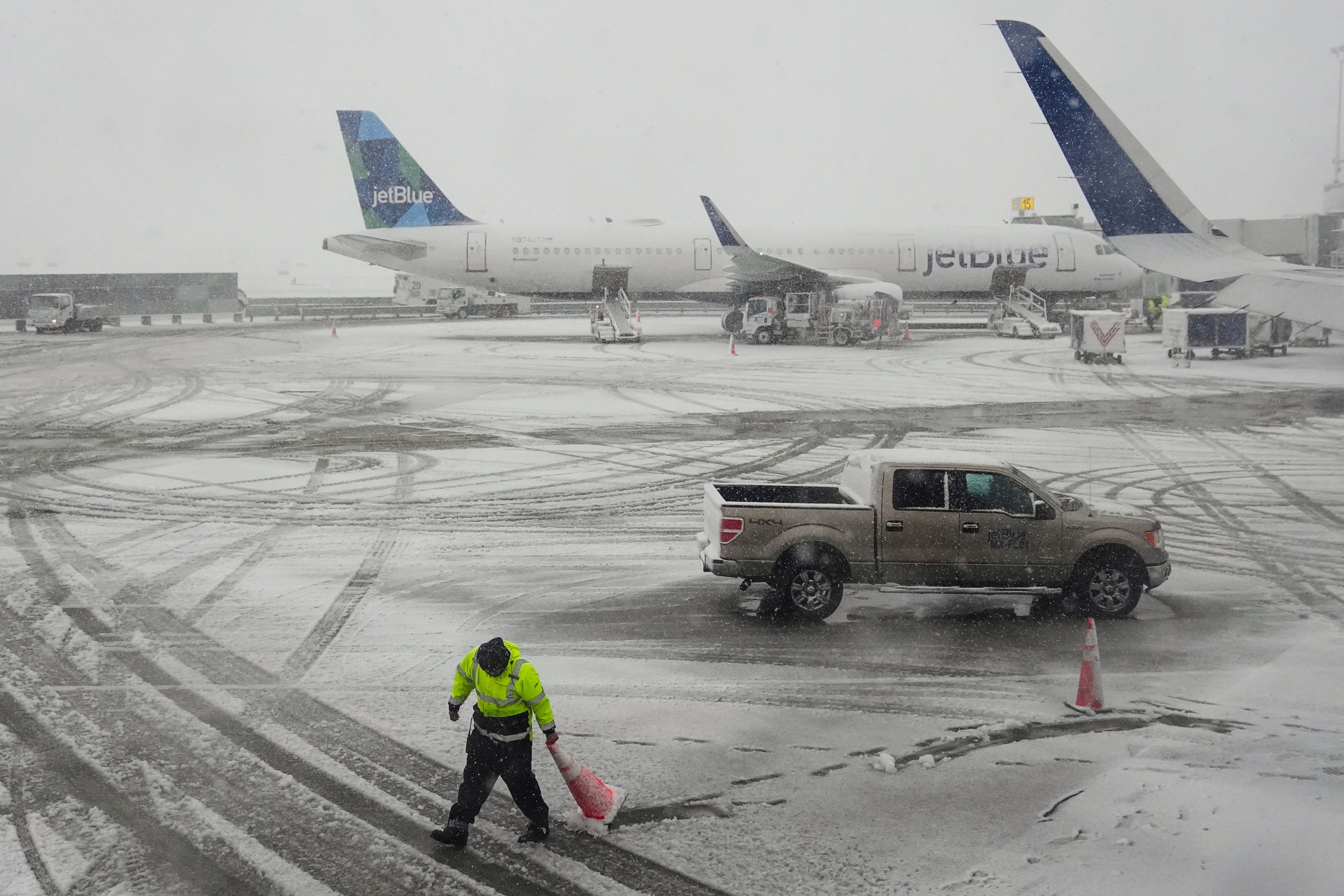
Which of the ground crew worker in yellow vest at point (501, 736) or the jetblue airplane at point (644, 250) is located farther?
the jetblue airplane at point (644, 250)

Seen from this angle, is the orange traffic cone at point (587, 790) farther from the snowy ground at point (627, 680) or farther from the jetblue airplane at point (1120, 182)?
the jetblue airplane at point (1120, 182)

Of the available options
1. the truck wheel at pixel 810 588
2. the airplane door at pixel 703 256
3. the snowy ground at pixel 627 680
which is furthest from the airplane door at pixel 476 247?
the truck wheel at pixel 810 588

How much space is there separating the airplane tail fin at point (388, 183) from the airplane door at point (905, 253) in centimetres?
1833

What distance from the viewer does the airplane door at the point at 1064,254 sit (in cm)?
4847

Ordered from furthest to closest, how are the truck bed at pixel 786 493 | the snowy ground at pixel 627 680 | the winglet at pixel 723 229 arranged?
the winglet at pixel 723 229 < the truck bed at pixel 786 493 < the snowy ground at pixel 627 680

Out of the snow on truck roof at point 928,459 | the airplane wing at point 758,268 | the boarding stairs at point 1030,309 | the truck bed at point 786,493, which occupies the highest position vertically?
the airplane wing at point 758,268

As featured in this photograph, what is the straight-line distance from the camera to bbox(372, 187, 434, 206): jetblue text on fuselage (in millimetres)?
47656

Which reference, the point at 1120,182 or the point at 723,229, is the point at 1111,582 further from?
the point at 723,229

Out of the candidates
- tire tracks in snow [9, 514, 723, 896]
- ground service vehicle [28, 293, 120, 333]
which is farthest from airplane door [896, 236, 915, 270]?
ground service vehicle [28, 293, 120, 333]

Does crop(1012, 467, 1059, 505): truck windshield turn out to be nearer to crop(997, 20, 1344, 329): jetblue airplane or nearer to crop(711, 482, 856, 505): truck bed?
crop(711, 482, 856, 505): truck bed

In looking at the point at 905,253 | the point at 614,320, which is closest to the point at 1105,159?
the point at 614,320

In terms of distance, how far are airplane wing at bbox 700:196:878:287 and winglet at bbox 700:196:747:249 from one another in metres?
0.02

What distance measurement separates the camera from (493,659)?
21.8 ft

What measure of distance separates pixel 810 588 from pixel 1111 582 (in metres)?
3.05
